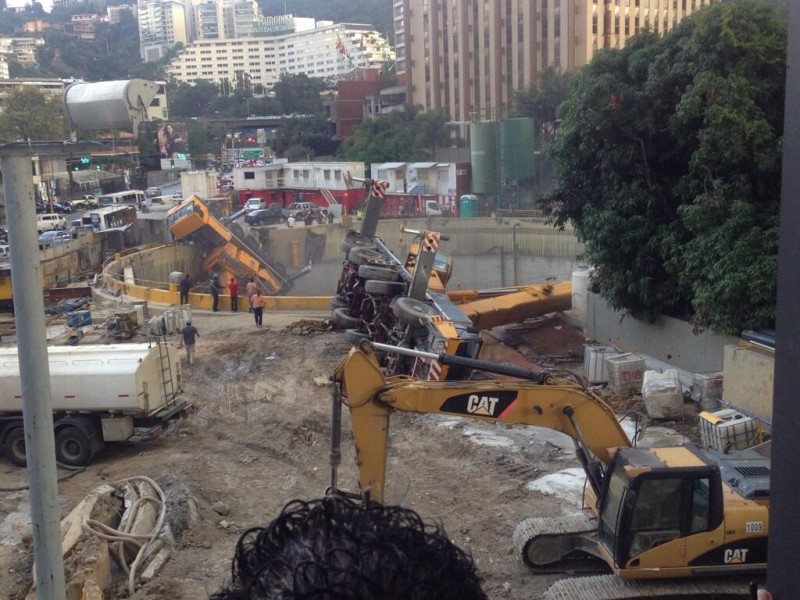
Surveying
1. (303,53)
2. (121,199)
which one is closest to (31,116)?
(121,199)

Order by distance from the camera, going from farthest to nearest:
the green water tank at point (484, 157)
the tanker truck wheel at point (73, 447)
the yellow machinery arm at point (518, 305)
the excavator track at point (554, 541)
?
the green water tank at point (484, 157) → the yellow machinery arm at point (518, 305) → the tanker truck wheel at point (73, 447) → the excavator track at point (554, 541)

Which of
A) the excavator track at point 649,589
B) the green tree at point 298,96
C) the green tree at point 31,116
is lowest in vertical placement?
the excavator track at point 649,589

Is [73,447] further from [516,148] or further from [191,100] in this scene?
[191,100]

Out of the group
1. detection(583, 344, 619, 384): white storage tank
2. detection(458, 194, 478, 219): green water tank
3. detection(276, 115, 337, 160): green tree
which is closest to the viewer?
detection(583, 344, 619, 384): white storage tank

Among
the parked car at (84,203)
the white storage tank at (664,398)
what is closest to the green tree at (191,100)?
the parked car at (84,203)

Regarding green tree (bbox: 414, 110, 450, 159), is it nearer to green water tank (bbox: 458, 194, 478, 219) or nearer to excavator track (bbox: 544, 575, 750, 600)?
green water tank (bbox: 458, 194, 478, 219)

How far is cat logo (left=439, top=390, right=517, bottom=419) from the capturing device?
9.19 meters

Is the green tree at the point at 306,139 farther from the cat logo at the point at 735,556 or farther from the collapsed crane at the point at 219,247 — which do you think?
the cat logo at the point at 735,556

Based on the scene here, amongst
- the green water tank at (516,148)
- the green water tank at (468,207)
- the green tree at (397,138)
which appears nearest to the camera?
the green water tank at (468,207)

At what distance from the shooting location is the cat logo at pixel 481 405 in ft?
30.2

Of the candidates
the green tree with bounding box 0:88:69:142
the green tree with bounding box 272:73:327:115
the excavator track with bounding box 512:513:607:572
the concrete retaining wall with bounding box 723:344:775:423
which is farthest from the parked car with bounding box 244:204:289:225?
the green tree with bounding box 272:73:327:115

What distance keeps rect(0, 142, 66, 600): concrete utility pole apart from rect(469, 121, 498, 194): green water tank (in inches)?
1979

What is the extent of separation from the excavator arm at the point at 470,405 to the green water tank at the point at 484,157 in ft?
148

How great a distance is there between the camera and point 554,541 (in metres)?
9.77
